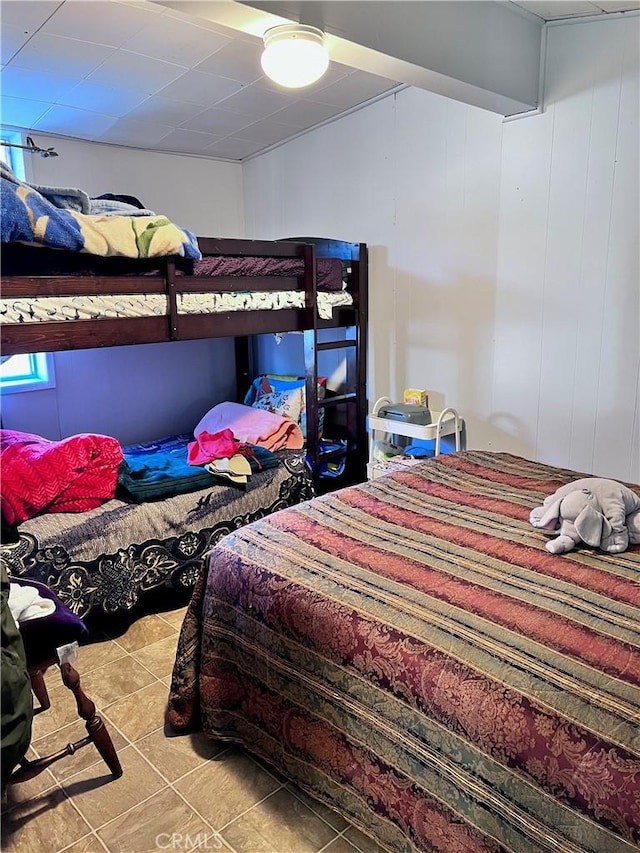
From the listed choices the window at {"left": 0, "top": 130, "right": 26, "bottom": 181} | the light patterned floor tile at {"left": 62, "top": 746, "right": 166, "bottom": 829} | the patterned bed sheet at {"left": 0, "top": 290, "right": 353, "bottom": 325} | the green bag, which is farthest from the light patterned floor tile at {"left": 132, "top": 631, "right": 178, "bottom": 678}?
the window at {"left": 0, "top": 130, "right": 26, "bottom": 181}

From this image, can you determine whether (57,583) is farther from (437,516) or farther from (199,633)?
(437,516)

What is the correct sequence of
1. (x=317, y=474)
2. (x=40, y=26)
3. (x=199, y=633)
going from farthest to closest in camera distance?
(x=317, y=474), (x=40, y=26), (x=199, y=633)

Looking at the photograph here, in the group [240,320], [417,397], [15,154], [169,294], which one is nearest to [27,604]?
[169,294]

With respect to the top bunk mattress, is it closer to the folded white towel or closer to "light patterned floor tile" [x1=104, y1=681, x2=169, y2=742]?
the folded white towel

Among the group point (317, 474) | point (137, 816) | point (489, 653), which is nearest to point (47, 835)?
point (137, 816)

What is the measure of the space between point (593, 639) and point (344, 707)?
615 mm

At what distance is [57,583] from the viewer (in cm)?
236

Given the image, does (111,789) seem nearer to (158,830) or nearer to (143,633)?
(158,830)

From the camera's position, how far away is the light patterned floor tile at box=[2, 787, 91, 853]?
1.57 metres

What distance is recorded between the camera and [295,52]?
70.6 inches

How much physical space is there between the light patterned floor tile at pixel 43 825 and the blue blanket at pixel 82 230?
1.77 meters

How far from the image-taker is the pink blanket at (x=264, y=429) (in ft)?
10.9

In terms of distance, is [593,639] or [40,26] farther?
[40,26]

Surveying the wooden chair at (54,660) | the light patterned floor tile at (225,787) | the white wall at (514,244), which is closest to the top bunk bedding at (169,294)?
the white wall at (514,244)
